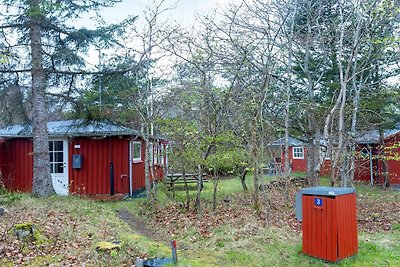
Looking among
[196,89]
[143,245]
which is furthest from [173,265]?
[196,89]

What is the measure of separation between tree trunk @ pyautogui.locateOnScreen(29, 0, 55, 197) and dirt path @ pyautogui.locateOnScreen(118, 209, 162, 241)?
270 cm

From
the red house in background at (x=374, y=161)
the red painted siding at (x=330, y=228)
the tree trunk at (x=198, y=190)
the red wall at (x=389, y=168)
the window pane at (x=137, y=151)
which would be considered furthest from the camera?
the red wall at (x=389, y=168)

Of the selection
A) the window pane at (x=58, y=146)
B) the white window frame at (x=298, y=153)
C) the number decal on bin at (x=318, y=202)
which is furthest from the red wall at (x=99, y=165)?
the white window frame at (x=298, y=153)

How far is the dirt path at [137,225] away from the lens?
301 inches

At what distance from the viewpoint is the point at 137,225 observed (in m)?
8.55

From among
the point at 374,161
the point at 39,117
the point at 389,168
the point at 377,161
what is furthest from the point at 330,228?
the point at 374,161

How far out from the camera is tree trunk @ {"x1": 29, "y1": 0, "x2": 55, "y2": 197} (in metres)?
10.3

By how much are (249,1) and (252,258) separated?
768 cm

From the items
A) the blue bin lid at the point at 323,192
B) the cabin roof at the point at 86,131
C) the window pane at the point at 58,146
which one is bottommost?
the blue bin lid at the point at 323,192

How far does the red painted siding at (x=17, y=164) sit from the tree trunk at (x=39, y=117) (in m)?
2.78

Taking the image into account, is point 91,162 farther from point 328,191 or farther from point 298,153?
point 298,153

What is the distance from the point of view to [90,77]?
432 inches

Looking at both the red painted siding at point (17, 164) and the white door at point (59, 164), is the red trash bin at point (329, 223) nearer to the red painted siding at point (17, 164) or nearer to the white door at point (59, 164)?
the white door at point (59, 164)

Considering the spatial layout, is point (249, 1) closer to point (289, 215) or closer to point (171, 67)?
point (171, 67)
